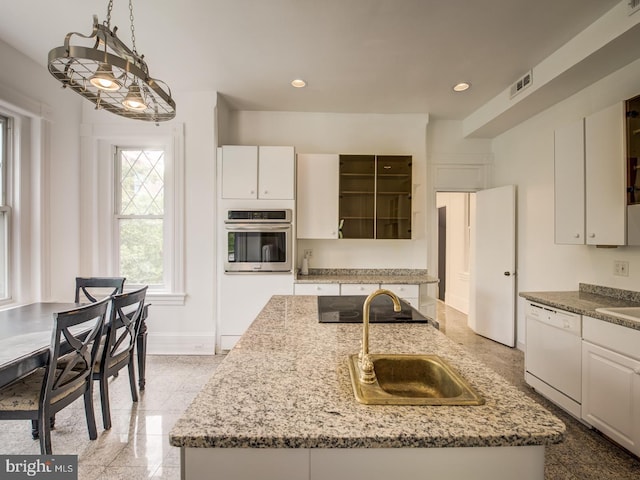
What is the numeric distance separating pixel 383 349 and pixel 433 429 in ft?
1.76

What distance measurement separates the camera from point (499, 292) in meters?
3.96

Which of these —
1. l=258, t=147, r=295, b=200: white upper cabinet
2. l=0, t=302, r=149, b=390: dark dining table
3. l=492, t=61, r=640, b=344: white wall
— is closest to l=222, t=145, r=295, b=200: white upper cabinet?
l=258, t=147, r=295, b=200: white upper cabinet

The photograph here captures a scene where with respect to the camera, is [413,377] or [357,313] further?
[357,313]

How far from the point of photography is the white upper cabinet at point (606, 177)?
2.16 meters

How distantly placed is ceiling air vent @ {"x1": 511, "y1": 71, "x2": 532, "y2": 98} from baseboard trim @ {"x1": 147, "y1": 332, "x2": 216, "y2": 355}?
4.19 meters

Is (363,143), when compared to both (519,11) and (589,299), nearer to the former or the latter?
(519,11)

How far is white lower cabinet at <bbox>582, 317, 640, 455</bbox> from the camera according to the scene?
177cm

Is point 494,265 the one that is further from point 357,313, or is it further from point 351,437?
point 351,437

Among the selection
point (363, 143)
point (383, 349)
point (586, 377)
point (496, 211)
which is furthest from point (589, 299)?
point (363, 143)

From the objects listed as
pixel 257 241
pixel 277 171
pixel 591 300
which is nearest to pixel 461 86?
pixel 277 171

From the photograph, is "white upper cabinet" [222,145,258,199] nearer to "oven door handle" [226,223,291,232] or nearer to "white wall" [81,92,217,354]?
"white wall" [81,92,217,354]

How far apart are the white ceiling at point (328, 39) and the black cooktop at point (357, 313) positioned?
2.06 meters

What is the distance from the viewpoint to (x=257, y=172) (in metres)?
3.54
